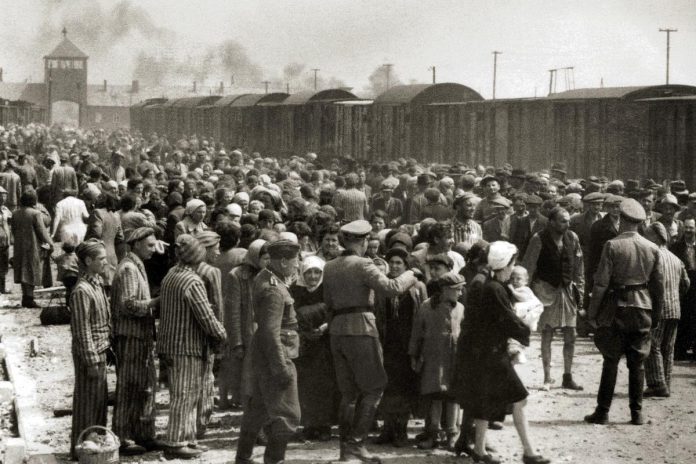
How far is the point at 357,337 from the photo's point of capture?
762cm

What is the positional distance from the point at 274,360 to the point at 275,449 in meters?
0.64

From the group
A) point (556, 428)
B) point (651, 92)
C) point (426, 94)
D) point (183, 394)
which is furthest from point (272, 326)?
point (426, 94)

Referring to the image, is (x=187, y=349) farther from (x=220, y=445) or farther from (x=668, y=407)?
(x=668, y=407)

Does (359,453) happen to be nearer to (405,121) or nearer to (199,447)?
(199,447)

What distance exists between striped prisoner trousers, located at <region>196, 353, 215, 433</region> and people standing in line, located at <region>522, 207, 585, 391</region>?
3.45 m

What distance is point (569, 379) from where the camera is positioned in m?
10.1

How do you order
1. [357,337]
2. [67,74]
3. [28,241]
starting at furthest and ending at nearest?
[67,74] → [28,241] → [357,337]

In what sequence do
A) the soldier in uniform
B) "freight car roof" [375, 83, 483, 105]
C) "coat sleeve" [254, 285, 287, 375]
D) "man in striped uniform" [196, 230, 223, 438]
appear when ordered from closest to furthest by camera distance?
"coat sleeve" [254, 285, 287, 375], the soldier in uniform, "man in striped uniform" [196, 230, 223, 438], "freight car roof" [375, 83, 483, 105]

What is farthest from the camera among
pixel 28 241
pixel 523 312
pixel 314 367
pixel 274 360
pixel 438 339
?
pixel 28 241

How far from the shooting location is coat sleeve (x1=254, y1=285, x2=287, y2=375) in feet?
22.8

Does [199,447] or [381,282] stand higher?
[381,282]

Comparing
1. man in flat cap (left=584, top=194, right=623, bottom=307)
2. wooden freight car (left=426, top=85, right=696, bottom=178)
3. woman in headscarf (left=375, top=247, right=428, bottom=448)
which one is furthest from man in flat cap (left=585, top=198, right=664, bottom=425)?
wooden freight car (left=426, top=85, right=696, bottom=178)

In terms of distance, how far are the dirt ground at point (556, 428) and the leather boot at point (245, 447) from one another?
1.82ft

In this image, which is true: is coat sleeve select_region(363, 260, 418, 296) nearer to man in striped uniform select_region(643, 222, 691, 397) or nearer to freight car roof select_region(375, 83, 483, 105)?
man in striped uniform select_region(643, 222, 691, 397)
